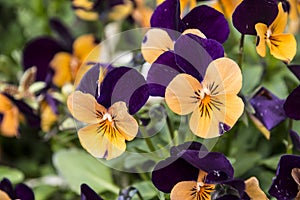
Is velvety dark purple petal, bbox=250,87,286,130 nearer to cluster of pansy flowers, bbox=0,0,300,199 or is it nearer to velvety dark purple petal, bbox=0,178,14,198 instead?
cluster of pansy flowers, bbox=0,0,300,199

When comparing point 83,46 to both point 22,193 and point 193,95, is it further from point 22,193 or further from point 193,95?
point 193,95

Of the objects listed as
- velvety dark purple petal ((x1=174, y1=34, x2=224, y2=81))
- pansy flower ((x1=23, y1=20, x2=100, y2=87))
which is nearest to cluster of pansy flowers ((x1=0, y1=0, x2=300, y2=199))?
velvety dark purple petal ((x1=174, y1=34, x2=224, y2=81))

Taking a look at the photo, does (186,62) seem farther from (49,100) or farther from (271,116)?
(49,100)

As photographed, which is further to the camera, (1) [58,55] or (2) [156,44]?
(1) [58,55]

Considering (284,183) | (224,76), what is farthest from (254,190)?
(224,76)

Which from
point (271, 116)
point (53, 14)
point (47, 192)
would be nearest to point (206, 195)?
point (271, 116)

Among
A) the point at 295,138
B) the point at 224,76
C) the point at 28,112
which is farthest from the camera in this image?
the point at 28,112

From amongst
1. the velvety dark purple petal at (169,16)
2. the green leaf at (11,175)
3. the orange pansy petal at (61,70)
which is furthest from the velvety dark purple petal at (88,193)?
the orange pansy petal at (61,70)
